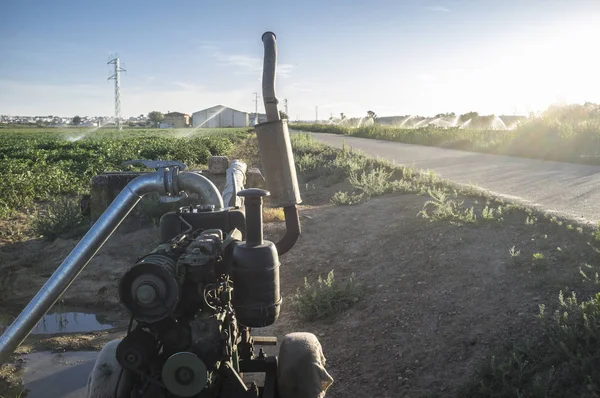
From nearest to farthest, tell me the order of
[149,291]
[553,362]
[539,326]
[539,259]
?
[149,291]
[553,362]
[539,326]
[539,259]

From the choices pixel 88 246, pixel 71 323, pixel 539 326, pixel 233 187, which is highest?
pixel 233 187

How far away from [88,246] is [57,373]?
2.70 metres

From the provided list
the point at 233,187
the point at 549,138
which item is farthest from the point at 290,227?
the point at 549,138

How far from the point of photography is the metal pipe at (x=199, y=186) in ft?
9.72

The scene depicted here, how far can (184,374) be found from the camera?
7.68ft

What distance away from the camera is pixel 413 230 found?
258 inches

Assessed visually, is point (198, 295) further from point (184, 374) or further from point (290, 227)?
point (290, 227)

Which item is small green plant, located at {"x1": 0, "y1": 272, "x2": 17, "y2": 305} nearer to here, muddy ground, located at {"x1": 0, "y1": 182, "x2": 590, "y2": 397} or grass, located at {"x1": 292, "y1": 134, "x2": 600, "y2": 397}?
muddy ground, located at {"x1": 0, "y1": 182, "x2": 590, "y2": 397}

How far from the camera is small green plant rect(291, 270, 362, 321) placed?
525 centimetres

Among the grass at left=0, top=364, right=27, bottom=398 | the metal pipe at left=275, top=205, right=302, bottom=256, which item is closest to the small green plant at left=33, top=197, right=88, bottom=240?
the grass at left=0, top=364, right=27, bottom=398

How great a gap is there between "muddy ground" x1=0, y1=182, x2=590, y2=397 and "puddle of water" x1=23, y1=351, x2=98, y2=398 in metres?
0.25

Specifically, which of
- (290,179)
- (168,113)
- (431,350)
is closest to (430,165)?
(431,350)

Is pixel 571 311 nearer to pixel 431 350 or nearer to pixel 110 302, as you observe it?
pixel 431 350

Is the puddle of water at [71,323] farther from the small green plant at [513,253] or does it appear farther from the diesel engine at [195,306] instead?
the small green plant at [513,253]
